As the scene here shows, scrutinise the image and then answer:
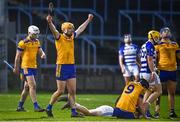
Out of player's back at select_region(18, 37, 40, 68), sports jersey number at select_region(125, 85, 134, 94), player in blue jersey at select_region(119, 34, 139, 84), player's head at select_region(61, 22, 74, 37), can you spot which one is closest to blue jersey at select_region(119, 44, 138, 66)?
player in blue jersey at select_region(119, 34, 139, 84)

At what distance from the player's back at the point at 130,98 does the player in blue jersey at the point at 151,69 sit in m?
0.40

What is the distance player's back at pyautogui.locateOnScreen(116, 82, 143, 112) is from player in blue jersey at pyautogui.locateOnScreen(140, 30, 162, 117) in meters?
0.40

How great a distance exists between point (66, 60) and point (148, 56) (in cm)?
193

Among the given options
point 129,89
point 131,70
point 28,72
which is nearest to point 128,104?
point 129,89

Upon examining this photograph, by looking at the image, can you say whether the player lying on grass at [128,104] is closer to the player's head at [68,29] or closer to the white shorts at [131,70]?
the player's head at [68,29]

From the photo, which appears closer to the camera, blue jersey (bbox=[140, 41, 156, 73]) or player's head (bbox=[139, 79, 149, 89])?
player's head (bbox=[139, 79, 149, 89])

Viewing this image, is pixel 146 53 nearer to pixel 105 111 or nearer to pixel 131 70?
pixel 105 111

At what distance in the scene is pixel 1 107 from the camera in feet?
76.0

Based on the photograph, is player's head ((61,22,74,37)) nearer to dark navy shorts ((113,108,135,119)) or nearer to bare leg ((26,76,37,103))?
dark navy shorts ((113,108,135,119))

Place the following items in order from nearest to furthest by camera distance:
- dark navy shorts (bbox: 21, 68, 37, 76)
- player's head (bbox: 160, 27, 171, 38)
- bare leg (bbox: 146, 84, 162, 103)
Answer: bare leg (bbox: 146, 84, 162, 103) → player's head (bbox: 160, 27, 171, 38) → dark navy shorts (bbox: 21, 68, 37, 76)

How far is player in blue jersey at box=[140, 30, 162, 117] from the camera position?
1955 centimetres

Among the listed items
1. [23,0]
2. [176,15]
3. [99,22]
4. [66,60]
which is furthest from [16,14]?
[66,60]

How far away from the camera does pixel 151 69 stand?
64.1 feet

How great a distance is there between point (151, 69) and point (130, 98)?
3.32 ft
